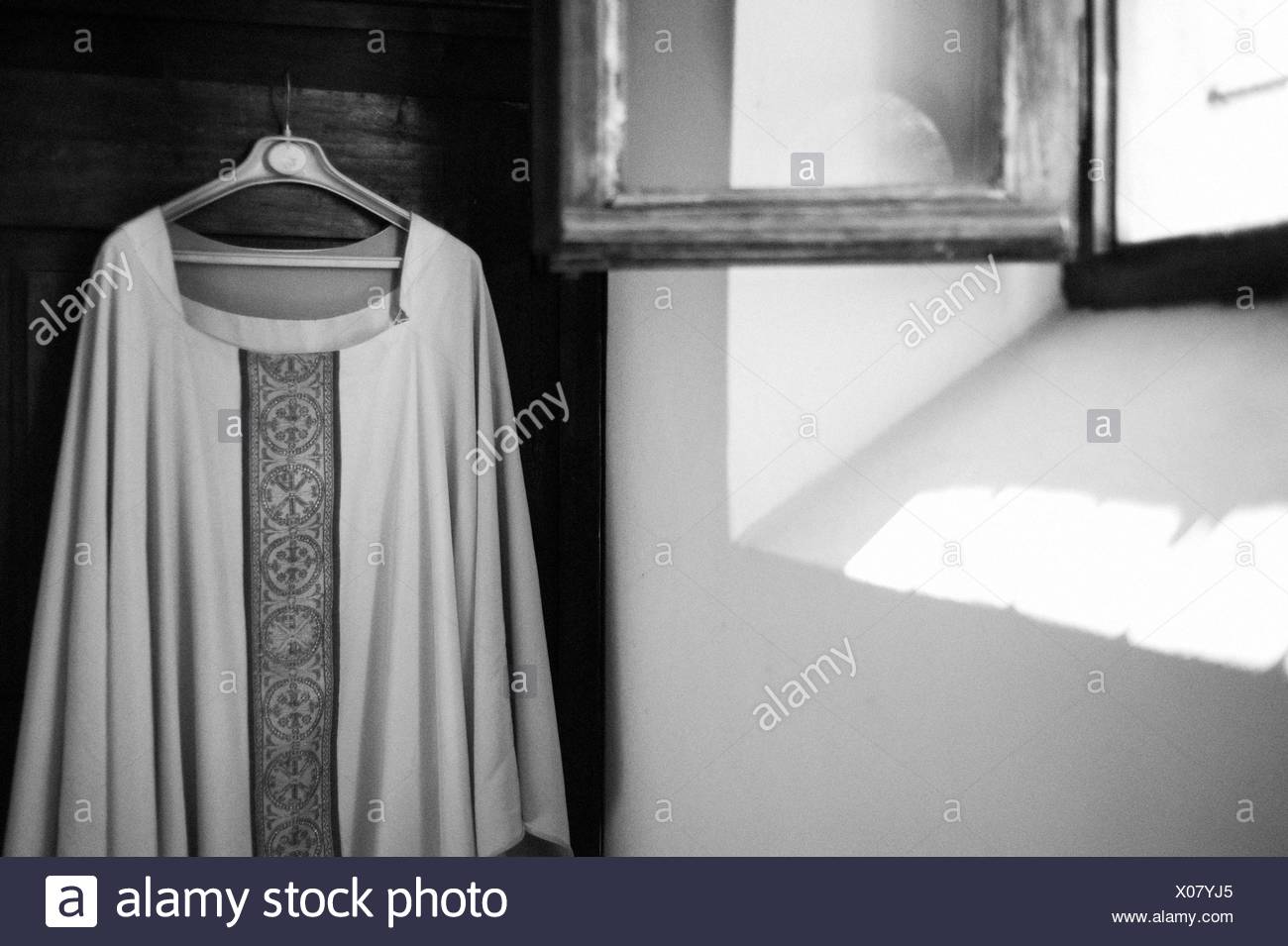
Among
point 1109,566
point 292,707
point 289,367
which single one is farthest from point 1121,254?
point 292,707

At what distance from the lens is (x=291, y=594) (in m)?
1.31

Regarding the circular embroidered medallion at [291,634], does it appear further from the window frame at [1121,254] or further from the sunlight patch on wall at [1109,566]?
the window frame at [1121,254]

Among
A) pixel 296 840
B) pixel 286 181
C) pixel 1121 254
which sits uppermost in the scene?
pixel 286 181

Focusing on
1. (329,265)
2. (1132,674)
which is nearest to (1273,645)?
(1132,674)

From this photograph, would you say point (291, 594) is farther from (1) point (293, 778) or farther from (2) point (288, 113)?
(2) point (288, 113)

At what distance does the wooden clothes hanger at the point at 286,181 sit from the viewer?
1.29 metres

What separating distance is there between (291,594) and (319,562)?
2.1 inches

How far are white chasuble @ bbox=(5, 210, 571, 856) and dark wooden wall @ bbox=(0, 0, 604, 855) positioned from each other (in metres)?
0.13

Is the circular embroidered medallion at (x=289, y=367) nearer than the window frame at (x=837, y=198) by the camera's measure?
No

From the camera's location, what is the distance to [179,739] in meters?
1.24

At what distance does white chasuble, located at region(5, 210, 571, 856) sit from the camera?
1.22 meters

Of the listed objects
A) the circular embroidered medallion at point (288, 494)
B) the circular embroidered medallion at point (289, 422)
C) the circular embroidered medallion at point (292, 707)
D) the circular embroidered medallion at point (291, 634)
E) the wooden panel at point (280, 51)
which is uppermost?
the wooden panel at point (280, 51)

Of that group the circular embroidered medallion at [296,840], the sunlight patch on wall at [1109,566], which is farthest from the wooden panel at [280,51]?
the circular embroidered medallion at [296,840]
